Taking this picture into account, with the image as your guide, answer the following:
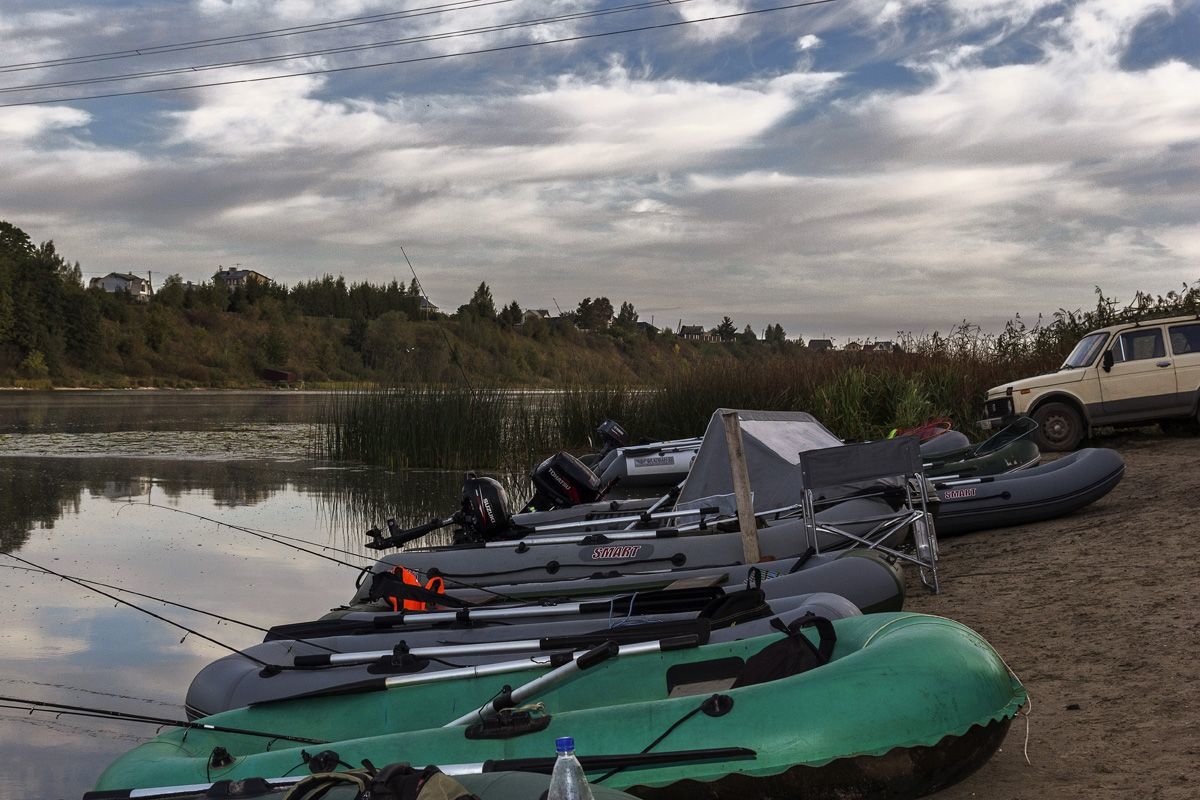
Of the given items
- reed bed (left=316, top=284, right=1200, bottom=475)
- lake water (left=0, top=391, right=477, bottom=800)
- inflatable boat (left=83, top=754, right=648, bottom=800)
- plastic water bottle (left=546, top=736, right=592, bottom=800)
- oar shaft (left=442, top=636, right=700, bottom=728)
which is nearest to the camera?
plastic water bottle (left=546, top=736, right=592, bottom=800)

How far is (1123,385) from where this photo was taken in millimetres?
14992

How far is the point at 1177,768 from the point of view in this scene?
12.7ft

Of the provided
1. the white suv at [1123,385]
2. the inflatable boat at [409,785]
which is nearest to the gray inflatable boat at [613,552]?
the inflatable boat at [409,785]

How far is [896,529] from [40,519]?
30.9 feet

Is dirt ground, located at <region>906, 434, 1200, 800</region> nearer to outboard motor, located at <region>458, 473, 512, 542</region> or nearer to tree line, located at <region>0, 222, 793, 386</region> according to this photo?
outboard motor, located at <region>458, 473, 512, 542</region>

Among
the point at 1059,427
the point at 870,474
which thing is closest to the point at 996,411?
the point at 1059,427

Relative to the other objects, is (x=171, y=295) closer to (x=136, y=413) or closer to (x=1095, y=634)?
(x=136, y=413)

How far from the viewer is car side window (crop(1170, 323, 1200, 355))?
588 inches

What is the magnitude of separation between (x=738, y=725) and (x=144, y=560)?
8.05 meters

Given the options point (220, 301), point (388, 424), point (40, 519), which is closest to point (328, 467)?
point (388, 424)

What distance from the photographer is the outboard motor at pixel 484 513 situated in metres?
8.53

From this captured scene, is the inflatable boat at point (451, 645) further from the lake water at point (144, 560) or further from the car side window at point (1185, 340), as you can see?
the car side window at point (1185, 340)

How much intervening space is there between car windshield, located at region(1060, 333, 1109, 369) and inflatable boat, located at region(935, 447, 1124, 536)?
19.3 feet

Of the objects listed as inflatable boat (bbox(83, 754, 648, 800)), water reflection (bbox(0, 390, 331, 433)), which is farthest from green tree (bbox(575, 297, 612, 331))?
inflatable boat (bbox(83, 754, 648, 800))
